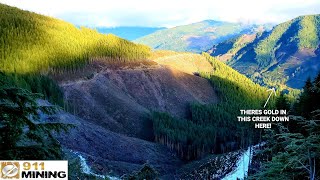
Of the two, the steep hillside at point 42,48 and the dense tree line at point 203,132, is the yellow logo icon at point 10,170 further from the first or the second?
the steep hillside at point 42,48

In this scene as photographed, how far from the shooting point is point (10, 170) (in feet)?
40.9

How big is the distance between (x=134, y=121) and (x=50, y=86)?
34.8 m

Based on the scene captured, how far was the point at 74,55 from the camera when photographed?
16900 cm

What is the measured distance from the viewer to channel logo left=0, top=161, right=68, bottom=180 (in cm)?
1228

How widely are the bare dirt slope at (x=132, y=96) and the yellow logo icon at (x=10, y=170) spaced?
116929mm

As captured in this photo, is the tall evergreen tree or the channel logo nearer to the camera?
the tall evergreen tree

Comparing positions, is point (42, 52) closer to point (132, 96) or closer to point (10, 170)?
point (132, 96)

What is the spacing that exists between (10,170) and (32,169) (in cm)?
77

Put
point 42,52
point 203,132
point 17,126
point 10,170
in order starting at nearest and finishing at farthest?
point 17,126, point 10,170, point 203,132, point 42,52

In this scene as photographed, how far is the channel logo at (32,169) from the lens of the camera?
12277 mm

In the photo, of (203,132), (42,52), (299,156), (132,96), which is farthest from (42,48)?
(299,156)

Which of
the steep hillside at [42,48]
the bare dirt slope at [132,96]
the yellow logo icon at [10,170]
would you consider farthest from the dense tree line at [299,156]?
the steep hillside at [42,48]

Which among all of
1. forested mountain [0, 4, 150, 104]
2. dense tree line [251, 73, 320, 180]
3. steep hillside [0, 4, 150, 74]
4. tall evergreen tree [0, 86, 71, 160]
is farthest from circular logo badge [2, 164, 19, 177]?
steep hillside [0, 4, 150, 74]

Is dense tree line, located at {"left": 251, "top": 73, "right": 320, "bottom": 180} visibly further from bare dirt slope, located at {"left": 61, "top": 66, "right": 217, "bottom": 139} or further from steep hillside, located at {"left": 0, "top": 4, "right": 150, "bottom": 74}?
steep hillside, located at {"left": 0, "top": 4, "right": 150, "bottom": 74}
